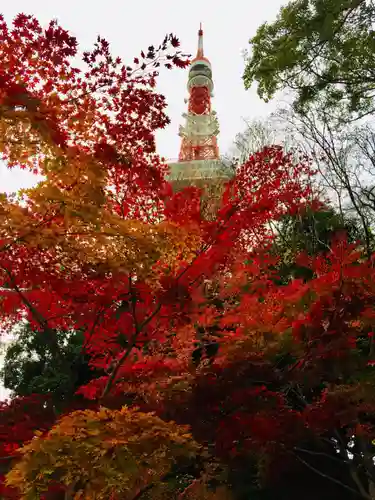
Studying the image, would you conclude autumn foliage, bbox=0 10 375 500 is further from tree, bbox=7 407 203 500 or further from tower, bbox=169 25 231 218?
tower, bbox=169 25 231 218

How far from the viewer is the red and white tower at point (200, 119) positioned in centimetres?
3108

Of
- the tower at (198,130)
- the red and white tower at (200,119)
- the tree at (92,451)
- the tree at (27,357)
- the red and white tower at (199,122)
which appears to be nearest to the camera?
the tree at (92,451)

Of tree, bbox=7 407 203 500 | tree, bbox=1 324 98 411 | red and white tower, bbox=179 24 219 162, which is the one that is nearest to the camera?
tree, bbox=7 407 203 500

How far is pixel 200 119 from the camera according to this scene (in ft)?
113

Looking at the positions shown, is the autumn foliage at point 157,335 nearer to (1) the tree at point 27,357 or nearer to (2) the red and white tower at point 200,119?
(1) the tree at point 27,357

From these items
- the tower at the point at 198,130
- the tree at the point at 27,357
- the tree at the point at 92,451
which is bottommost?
the tree at the point at 92,451

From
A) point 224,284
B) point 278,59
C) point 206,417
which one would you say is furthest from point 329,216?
point 206,417

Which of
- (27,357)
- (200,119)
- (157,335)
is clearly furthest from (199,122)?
(157,335)

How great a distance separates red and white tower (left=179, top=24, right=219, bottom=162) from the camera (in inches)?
1224

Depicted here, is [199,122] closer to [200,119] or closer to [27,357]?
[200,119]

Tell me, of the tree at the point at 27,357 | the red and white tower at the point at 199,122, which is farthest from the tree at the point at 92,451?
the red and white tower at the point at 199,122

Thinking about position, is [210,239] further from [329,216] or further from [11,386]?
[11,386]

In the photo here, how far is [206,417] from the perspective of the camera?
16.2 feet

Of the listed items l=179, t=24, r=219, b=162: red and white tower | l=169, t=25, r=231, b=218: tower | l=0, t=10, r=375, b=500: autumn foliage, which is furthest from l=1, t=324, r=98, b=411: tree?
l=179, t=24, r=219, b=162: red and white tower
